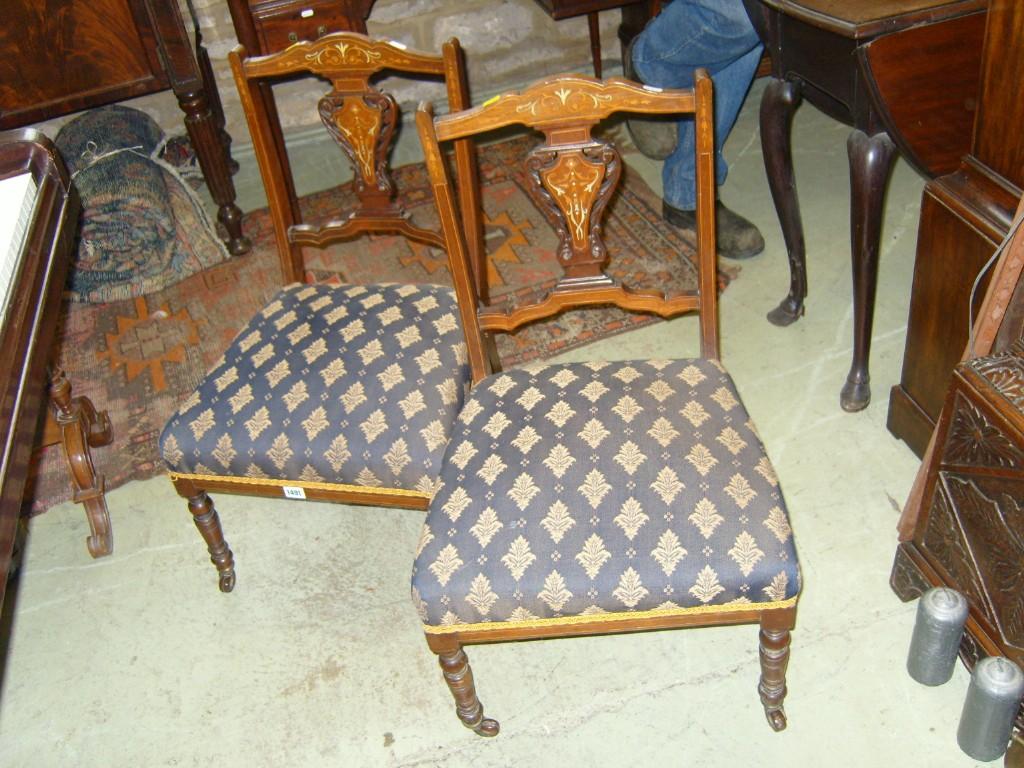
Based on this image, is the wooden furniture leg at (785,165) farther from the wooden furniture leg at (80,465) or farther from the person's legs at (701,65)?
the wooden furniture leg at (80,465)

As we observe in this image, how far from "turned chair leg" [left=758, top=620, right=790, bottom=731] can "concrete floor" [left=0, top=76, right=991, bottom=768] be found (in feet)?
0.15

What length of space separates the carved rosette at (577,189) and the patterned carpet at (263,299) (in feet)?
2.83

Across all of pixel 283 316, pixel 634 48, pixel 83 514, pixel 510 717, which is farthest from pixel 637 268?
pixel 83 514

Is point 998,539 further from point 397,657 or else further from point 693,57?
point 693,57

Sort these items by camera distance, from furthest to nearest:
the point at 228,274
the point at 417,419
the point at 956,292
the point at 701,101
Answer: the point at 228,274
the point at 956,292
the point at 417,419
the point at 701,101

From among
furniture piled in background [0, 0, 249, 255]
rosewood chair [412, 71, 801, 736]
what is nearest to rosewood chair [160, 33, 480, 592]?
rosewood chair [412, 71, 801, 736]

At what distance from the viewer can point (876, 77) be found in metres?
1.69

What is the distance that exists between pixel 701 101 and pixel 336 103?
0.71 meters

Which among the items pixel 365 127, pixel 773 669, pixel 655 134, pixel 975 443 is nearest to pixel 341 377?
pixel 365 127

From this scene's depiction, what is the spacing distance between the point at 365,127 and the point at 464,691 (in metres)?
1.04

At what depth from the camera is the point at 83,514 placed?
221 centimetres

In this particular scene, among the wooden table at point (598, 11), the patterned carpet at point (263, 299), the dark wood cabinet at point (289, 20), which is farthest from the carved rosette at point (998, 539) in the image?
the dark wood cabinet at point (289, 20)

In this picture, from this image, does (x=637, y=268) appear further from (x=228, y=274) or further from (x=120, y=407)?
(x=120, y=407)

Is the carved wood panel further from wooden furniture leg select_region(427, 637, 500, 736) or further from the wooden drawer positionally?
the wooden drawer
